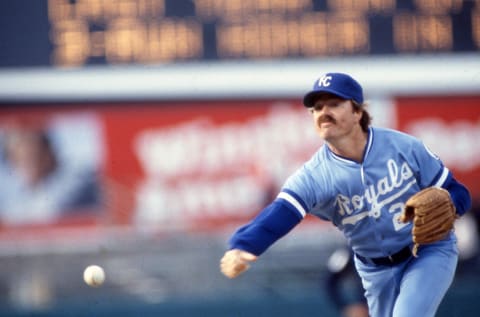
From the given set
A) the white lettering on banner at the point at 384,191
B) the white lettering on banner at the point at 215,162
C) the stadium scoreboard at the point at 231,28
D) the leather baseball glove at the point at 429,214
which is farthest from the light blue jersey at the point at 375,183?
the white lettering on banner at the point at 215,162

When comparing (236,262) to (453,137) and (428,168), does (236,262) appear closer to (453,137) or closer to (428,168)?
(428,168)

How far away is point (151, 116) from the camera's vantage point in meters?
10.1

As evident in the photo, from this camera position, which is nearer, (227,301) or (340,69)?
(227,301)

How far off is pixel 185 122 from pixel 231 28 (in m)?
1.29

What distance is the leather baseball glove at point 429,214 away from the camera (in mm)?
3844

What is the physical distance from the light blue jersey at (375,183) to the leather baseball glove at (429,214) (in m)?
0.11

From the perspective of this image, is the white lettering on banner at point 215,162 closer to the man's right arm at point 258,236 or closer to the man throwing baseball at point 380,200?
the man throwing baseball at point 380,200

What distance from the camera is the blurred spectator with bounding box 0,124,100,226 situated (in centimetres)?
985

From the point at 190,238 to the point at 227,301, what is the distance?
2337 mm

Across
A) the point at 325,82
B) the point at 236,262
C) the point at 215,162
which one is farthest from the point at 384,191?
the point at 215,162

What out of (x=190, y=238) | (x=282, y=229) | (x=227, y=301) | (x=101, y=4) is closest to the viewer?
(x=282, y=229)

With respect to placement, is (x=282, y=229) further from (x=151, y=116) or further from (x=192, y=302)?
(x=151, y=116)

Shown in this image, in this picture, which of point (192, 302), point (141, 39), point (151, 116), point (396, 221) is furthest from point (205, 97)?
point (396, 221)

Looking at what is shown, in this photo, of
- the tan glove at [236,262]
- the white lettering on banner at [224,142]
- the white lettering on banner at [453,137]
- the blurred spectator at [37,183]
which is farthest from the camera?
the white lettering on banner at [453,137]
